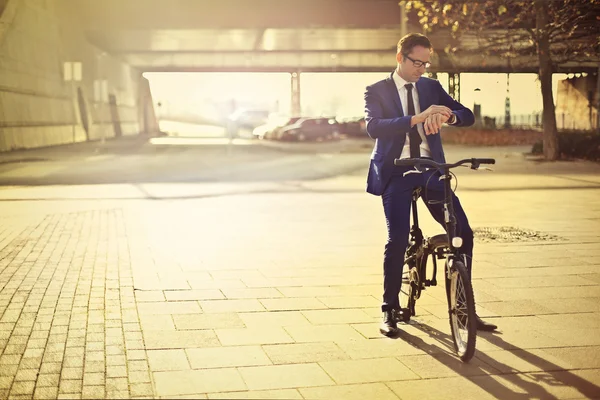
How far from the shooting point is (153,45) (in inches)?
2024

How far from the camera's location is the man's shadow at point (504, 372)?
4645 millimetres

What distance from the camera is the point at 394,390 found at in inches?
184

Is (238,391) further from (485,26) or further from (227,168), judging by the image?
(485,26)

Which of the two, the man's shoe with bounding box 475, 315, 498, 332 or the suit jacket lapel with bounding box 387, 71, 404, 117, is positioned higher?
the suit jacket lapel with bounding box 387, 71, 404, 117

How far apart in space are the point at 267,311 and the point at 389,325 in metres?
1.12

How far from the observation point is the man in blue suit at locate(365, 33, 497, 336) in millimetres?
5648

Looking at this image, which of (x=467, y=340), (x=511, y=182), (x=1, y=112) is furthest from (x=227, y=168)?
(x=467, y=340)

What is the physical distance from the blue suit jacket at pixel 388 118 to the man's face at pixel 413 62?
13cm

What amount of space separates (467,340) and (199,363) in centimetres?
150

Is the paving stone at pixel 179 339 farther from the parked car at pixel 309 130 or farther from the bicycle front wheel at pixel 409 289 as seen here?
the parked car at pixel 309 130

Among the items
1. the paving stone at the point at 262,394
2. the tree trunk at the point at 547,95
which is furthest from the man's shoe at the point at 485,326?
the tree trunk at the point at 547,95

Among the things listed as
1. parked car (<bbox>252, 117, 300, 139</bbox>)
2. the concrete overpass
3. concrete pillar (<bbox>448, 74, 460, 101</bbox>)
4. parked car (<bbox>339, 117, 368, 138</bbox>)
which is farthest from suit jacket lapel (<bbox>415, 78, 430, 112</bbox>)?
parked car (<bbox>339, 117, 368, 138</bbox>)

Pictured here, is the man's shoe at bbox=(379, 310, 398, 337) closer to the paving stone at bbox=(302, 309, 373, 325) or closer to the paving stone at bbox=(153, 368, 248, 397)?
the paving stone at bbox=(302, 309, 373, 325)

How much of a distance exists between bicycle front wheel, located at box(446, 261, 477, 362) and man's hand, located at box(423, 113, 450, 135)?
0.79 m
